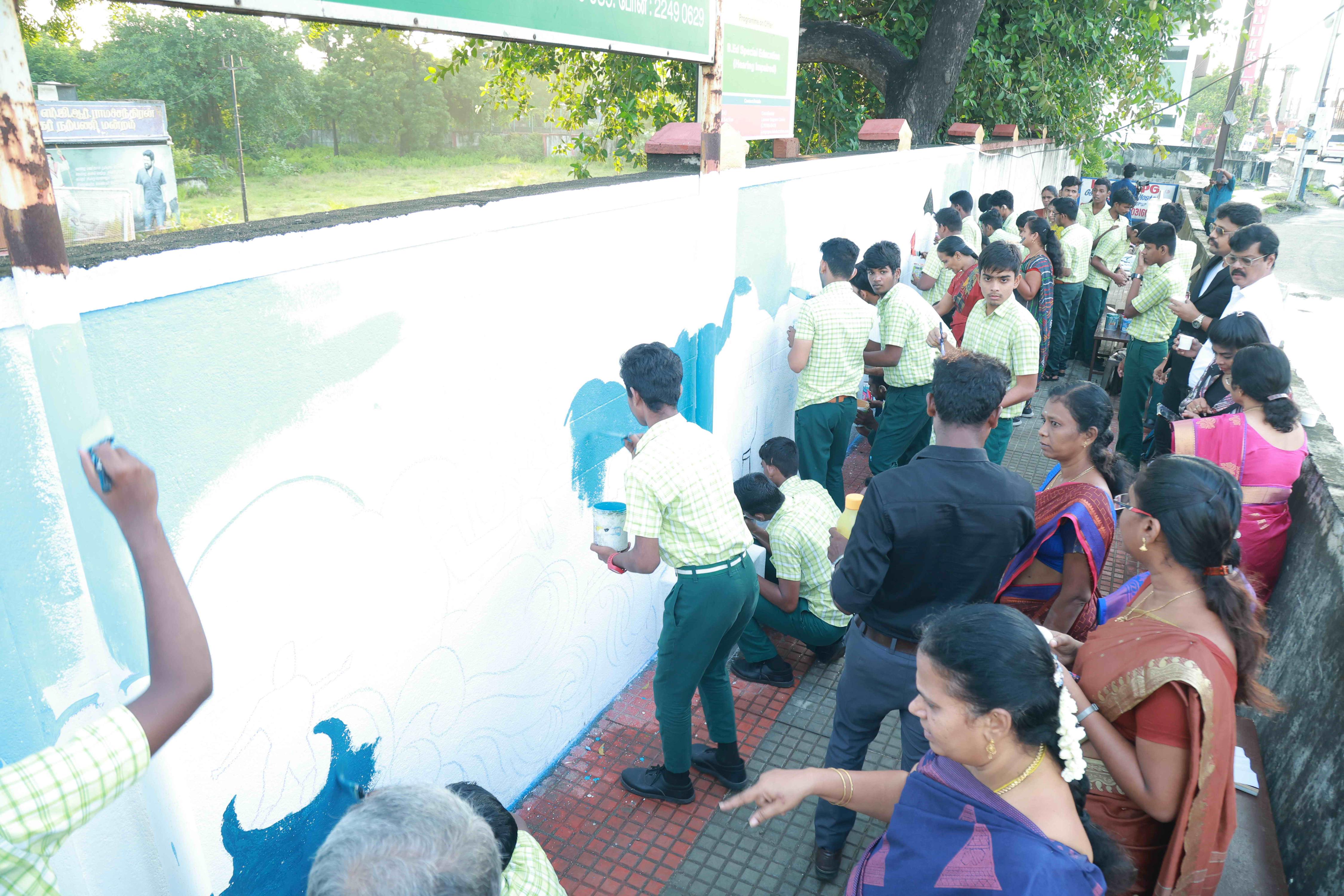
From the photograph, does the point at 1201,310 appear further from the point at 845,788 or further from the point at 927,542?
the point at 845,788

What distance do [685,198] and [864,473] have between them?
10.6ft

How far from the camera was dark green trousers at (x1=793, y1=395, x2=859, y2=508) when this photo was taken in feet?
16.0

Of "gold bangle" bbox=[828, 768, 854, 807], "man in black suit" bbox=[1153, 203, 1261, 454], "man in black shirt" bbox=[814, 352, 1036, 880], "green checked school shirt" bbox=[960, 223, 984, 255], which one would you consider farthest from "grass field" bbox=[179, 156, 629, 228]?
"gold bangle" bbox=[828, 768, 854, 807]

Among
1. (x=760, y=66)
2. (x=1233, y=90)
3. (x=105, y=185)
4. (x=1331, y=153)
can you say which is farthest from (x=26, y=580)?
(x=1331, y=153)

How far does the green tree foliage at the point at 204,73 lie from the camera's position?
1207 inches

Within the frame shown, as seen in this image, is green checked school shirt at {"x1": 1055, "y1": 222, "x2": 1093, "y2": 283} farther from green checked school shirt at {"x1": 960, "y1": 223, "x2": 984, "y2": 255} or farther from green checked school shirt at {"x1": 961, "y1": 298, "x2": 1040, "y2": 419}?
green checked school shirt at {"x1": 961, "y1": 298, "x2": 1040, "y2": 419}

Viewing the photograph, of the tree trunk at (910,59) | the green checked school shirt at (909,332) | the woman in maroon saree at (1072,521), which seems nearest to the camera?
the woman in maroon saree at (1072,521)

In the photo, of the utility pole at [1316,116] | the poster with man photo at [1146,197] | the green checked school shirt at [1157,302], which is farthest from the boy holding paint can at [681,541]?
the utility pole at [1316,116]

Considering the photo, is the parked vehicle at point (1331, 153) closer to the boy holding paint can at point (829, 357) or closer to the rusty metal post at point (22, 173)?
the boy holding paint can at point (829, 357)

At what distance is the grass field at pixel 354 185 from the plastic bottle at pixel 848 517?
18401 millimetres

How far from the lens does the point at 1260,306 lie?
15.4ft

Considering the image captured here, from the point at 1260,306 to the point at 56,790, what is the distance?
18.2 ft

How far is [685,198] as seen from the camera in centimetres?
366

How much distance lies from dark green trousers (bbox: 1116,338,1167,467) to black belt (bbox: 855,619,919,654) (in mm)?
4325
